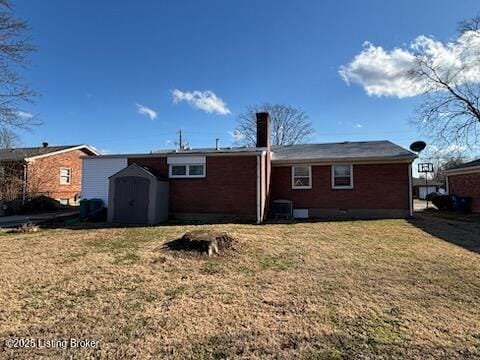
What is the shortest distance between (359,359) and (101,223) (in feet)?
39.7

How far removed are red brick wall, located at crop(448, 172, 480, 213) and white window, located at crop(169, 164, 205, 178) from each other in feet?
55.7

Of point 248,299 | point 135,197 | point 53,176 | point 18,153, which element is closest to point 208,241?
point 248,299

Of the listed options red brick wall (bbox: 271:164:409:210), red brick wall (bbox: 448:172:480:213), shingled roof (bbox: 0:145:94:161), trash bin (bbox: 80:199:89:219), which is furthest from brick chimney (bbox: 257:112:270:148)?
shingled roof (bbox: 0:145:94:161)

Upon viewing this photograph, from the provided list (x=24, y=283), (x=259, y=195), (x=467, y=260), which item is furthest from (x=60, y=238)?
(x=467, y=260)

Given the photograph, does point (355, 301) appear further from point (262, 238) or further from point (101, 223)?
point (101, 223)

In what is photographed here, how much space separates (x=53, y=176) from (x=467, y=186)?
93.4 feet

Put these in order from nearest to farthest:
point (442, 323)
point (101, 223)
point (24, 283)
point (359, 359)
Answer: point (359, 359) < point (442, 323) < point (24, 283) < point (101, 223)

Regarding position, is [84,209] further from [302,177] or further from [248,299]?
[248,299]

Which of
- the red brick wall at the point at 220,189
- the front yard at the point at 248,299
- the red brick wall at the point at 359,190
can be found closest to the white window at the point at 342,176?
the red brick wall at the point at 359,190

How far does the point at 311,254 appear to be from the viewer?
7910 millimetres

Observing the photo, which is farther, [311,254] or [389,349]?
[311,254]

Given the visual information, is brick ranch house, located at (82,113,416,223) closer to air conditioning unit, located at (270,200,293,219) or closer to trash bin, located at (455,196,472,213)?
air conditioning unit, located at (270,200,293,219)

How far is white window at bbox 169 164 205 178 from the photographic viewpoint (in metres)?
14.4

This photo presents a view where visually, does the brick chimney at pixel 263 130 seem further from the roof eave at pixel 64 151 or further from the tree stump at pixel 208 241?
the roof eave at pixel 64 151
